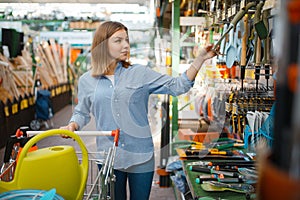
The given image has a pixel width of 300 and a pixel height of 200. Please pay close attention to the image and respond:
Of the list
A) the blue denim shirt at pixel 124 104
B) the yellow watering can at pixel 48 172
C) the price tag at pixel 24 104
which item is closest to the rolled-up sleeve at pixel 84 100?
the blue denim shirt at pixel 124 104

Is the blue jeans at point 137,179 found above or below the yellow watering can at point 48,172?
below

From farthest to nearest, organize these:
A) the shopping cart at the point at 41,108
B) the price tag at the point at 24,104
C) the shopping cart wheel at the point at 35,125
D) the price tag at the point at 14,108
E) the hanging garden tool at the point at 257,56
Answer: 1. the shopping cart at the point at 41,108
2. the shopping cart wheel at the point at 35,125
3. the price tag at the point at 24,104
4. the price tag at the point at 14,108
5. the hanging garden tool at the point at 257,56

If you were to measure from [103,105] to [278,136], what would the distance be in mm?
1608

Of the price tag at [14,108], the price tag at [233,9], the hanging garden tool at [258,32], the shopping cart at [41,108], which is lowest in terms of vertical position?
the shopping cart at [41,108]

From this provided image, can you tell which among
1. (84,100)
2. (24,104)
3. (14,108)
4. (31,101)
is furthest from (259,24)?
(31,101)

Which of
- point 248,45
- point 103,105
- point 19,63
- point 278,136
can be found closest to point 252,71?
point 248,45

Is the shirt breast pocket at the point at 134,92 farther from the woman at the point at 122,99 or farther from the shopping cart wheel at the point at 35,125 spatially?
the shopping cart wheel at the point at 35,125

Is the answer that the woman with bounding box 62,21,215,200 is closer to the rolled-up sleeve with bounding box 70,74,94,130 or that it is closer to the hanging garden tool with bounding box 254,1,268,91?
the rolled-up sleeve with bounding box 70,74,94,130

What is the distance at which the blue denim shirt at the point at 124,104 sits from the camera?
1.99 metres

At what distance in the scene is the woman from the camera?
198cm

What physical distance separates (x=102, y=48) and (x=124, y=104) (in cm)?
31

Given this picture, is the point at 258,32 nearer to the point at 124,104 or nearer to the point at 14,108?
the point at 124,104

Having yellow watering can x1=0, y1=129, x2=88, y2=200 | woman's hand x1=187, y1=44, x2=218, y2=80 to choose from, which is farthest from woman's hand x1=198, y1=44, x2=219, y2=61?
yellow watering can x1=0, y1=129, x2=88, y2=200

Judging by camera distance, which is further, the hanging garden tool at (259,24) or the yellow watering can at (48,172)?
the hanging garden tool at (259,24)
